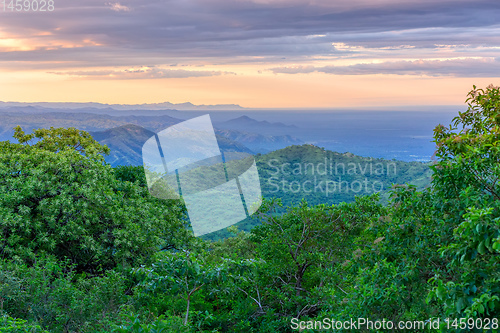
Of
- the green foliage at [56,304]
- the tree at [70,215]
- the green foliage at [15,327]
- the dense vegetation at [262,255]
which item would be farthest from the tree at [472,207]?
the tree at [70,215]

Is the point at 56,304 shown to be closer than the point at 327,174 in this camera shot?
Yes

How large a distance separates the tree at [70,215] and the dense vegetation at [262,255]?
5 cm

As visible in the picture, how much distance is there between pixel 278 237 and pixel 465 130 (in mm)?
6787

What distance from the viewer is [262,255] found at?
12.7m

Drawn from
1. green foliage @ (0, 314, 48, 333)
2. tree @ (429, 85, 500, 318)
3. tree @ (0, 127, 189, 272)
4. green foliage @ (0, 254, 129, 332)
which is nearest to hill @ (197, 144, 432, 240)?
tree @ (0, 127, 189, 272)

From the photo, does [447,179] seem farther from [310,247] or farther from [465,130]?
[310,247]

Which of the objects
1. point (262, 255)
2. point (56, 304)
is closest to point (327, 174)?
point (262, 255)

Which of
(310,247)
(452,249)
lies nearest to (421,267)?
(452,249)

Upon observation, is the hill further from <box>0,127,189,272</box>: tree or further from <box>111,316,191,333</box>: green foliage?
<box>111,316,191,333</box>: green foliage

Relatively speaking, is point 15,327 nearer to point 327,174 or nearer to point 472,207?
point 472,207

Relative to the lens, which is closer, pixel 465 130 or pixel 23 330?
pixel 23 330

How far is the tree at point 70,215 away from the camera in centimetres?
1363

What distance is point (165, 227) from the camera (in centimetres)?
1822

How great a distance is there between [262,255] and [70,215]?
23.3 feet
